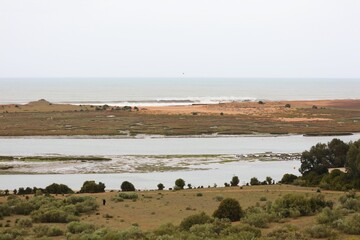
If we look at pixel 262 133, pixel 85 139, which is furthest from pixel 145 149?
pixel 262 133

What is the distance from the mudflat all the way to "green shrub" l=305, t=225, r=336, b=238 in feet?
199

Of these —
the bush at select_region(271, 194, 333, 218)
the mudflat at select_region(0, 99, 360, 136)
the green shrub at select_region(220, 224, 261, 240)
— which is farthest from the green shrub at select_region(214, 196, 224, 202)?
the mudflat at select_region(0, 99, 360, 136)

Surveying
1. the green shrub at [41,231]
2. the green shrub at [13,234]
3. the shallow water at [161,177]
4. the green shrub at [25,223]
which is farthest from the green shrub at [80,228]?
the shallow water at [161,177]

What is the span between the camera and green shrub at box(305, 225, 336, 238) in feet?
72.7

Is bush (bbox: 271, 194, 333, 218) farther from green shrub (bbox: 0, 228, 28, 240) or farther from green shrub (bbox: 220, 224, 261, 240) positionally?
green shrub (bbox: 0, 228, 28, 240)

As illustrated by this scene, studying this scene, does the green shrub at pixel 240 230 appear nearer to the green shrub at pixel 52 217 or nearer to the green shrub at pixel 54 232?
the green shrub at pixel 54 232

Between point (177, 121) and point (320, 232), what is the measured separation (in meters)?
77.6

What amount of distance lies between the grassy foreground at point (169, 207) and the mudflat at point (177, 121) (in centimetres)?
4484

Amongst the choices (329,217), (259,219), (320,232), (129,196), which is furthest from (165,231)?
(129,196)

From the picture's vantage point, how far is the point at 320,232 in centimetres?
2220

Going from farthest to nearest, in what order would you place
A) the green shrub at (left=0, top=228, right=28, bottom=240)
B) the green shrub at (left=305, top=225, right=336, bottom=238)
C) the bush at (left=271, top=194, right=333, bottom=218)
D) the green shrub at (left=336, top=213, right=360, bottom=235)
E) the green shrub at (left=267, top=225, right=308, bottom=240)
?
the bush at (left=271, top=194, right=333, bottom=218) < the green shrub at (left=0, top=228, right=28, bottom=240) < the green shrub at (left=336, top=213, right=360, bottom=235) < the green shrub at (left=305, top=225, right=336, bottom=238) < the green shrub at (left=267, top=225, right=308, bottom=240)

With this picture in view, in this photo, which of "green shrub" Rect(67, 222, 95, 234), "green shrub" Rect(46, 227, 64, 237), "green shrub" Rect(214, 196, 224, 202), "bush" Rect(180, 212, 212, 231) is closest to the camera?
"green shrub" Rect(46, 227, 64, 237)

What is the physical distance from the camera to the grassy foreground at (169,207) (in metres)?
26.8

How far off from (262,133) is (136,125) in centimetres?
2177
